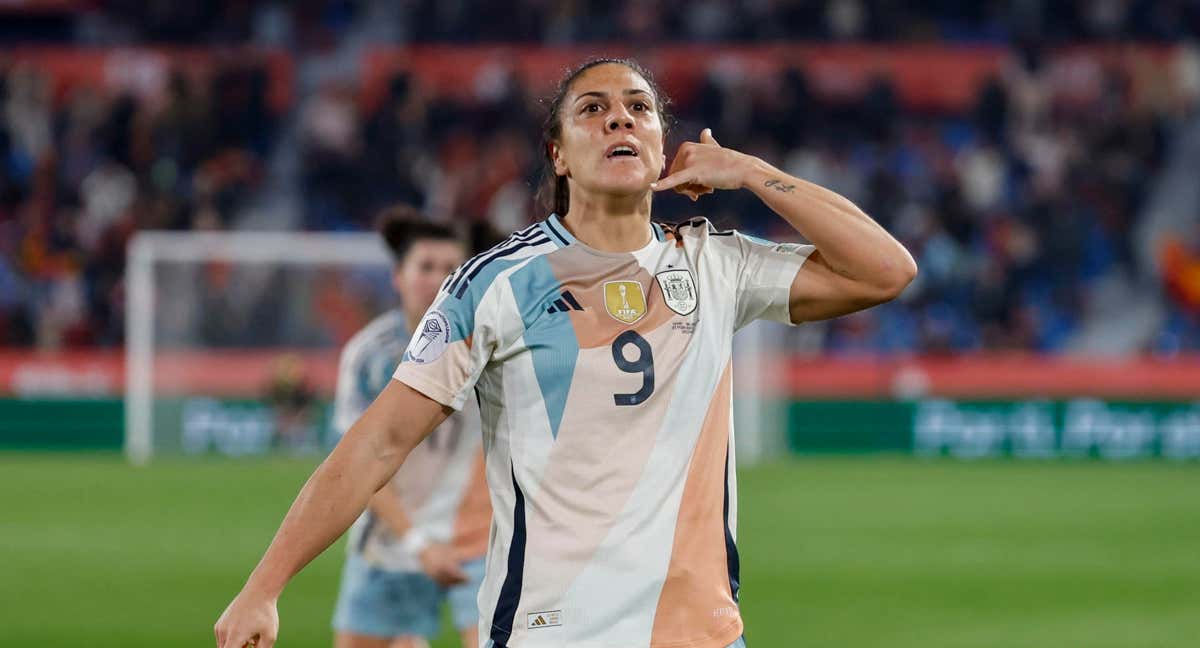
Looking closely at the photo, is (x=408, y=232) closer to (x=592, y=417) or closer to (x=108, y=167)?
(x=592, y=417)

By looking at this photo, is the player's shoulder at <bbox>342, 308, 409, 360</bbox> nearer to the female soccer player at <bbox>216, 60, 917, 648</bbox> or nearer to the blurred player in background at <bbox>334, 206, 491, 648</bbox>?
the blurred player in background at <bbox>334, 206, 491, 648</bbox>

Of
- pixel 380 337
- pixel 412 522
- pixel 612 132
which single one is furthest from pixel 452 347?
pixel 380 337

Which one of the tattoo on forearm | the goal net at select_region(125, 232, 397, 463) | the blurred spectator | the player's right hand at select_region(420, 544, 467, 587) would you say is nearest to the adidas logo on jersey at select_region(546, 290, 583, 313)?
the tattoo on forearm

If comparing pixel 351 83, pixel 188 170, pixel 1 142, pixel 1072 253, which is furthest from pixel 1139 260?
pixel 1 142

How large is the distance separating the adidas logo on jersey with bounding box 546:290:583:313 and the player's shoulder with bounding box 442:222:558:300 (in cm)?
12

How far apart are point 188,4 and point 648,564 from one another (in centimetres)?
2424

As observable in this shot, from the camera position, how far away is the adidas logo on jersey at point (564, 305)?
3.47 metres

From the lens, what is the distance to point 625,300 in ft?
11.5

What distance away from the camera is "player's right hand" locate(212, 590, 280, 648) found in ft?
10.5

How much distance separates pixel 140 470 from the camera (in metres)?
18.1

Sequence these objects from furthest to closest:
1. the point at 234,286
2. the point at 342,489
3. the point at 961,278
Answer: the point at 961,278 < the point at 234,286 < the point at 342,489

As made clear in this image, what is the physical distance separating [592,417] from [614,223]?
457 mm

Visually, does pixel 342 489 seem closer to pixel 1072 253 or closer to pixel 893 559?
pixel 893 559

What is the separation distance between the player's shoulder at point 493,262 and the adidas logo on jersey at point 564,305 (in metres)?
0.12
